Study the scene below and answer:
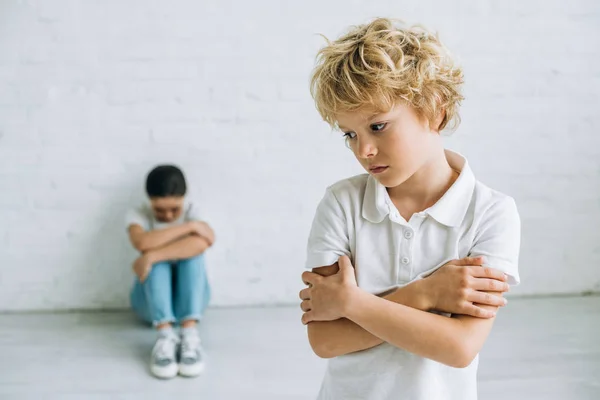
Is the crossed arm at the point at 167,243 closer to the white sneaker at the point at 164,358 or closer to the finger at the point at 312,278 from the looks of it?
the white sneaker at the point at 164,358

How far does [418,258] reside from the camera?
3.84 ft

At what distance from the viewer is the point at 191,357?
241 centimetres

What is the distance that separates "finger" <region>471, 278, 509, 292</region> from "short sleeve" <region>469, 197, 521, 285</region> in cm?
3

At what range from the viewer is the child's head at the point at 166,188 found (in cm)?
268

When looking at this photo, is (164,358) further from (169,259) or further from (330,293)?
(330,293)

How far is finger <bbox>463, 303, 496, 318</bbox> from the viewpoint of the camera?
1117 millimetres

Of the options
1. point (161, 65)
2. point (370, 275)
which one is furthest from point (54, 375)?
point (370, 275)

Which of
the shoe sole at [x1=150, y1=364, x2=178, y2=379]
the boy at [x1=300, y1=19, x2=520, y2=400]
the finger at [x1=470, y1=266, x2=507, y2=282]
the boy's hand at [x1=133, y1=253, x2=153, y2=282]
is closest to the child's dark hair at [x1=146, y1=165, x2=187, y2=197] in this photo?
the boy's hand at [x1=133, y1=253, x2=153, y2=282]

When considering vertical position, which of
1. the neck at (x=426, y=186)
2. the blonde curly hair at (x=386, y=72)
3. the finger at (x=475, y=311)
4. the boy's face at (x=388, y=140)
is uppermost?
the blonde curly hair at (x=386, y=72)

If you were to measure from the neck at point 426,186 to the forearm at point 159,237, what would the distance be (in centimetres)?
161

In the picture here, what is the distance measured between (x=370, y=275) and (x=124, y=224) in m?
1.93

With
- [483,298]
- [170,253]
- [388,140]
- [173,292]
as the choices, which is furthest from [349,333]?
[173,292]

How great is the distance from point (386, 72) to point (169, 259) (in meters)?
1.74

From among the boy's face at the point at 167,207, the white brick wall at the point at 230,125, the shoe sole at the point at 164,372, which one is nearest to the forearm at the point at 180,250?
the boy's face at the point at 167,207
